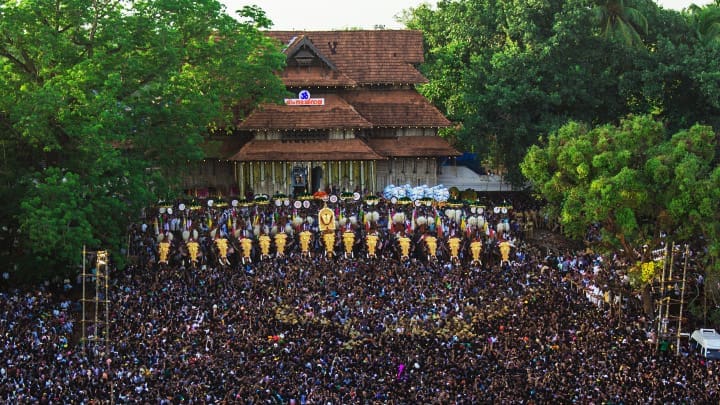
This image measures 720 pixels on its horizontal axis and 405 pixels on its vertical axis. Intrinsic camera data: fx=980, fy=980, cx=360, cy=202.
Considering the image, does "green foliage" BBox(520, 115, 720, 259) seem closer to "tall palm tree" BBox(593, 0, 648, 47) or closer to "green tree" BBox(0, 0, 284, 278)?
"tall palm tree" BBox(593, 0, 648, 47)

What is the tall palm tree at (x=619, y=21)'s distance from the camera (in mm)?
52719

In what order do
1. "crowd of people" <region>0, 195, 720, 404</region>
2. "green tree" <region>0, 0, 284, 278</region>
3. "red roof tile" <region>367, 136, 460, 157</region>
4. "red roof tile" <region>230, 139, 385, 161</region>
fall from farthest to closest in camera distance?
"red roof tile" <region>367, 136, 460, 157</region>, "red roof tile" <region>230, 139, 385, 161</region>, "green tree" <region>0, 0, 284, 278</region>, "crowd of people" <region>0, 195, 720, 404</region>

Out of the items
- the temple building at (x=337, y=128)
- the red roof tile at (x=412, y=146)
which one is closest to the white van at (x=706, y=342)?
the red roof tile at (x=412, y=146)

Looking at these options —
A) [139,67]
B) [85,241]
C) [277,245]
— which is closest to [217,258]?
[277,245]

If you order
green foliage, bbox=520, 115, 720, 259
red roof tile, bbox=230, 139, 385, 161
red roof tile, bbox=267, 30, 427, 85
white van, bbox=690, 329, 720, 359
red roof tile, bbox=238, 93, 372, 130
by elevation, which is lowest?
white van, bbox=690, 329, 720, 359

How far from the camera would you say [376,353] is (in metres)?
31.7

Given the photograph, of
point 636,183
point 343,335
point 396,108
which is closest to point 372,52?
point 396,108

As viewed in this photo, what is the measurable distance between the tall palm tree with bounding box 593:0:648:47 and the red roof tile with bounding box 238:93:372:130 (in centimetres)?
1386

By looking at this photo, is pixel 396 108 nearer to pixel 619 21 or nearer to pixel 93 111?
pixel 619 21

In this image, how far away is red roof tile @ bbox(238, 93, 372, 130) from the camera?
5366 centimetres

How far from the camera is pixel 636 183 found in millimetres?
36469

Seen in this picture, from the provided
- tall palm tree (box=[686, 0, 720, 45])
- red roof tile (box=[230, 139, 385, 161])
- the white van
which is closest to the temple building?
red roof tile (box=[230, 139, 385, 161])

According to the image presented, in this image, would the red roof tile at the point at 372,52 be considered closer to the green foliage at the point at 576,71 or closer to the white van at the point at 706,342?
the green foliage at the point at 576,71

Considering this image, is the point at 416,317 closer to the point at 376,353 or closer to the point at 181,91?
the point at 376,353
